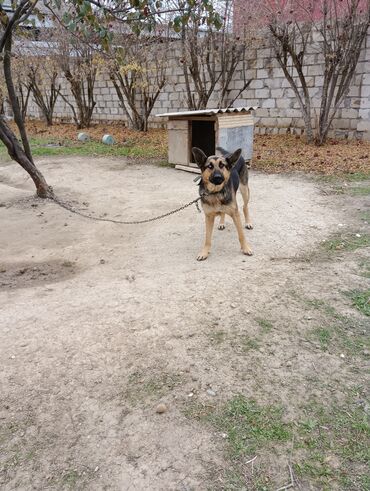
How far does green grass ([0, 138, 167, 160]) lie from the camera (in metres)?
10.9

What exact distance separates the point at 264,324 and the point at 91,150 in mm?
9698

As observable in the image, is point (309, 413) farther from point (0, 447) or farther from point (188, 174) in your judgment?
point (188, 174)

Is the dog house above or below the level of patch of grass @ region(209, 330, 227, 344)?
above

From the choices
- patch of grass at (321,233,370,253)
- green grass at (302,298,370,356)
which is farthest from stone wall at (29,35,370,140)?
green grass at (302,298,370,356)

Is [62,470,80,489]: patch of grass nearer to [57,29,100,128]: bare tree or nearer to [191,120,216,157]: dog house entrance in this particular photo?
[191,120,216,157]: dog house entrance

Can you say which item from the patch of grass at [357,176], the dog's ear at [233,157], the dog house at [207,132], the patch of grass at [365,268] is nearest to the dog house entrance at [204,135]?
the dog house at [207,132]

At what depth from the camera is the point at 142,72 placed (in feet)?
41.2

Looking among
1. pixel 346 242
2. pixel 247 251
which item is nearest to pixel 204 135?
pixel 346 242

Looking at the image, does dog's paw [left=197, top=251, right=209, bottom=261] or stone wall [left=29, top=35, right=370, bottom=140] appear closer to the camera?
dog's paw [left=197, top=251, right=209, bottom=261]

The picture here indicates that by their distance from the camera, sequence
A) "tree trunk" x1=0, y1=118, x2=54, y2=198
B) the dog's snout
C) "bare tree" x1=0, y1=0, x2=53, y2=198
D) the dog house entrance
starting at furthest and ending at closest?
the dog house entrance, "tree trunk" x1=0, y1=118, x2=54, y2=198, "bare tree" x1=0, y1=0, x2=53, y2=198, the dog's snout

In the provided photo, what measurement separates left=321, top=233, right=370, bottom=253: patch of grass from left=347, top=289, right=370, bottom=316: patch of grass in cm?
97

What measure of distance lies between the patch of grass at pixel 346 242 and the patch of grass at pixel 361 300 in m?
0.97

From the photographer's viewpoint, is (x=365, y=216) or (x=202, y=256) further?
(x=365, y=216)

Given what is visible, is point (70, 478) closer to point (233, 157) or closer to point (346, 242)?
point (233, 157)
